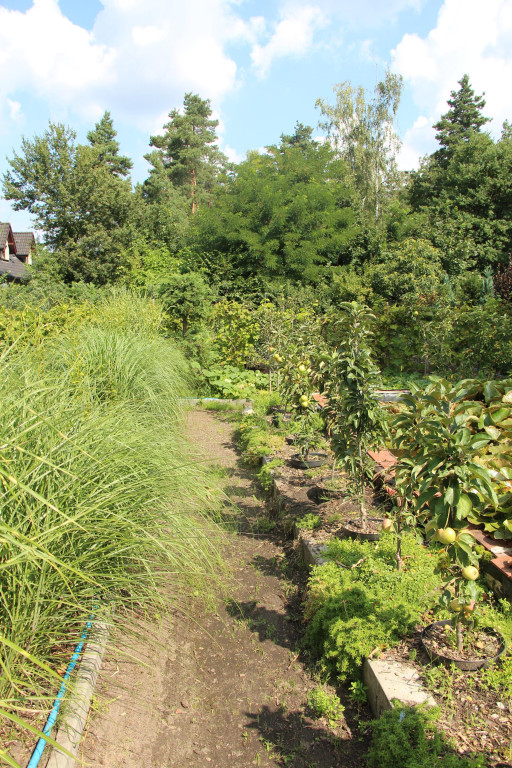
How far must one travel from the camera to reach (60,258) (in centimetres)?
2223

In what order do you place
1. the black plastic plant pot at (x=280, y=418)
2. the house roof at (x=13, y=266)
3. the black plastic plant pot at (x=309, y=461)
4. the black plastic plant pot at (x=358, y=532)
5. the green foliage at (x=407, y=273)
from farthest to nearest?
the house roof at (x=13, y=266) < the green foliage at (x=407, y=273) < the black plastic plant pot at (x=280, y=418) < the black plastic plant pot at (x=309, y=461) < the black plastic plant pot at (x=358, y=532)

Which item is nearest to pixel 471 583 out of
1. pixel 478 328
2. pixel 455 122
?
pixel 478 328

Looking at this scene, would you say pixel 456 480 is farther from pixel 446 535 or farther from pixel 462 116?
pixel 462 116

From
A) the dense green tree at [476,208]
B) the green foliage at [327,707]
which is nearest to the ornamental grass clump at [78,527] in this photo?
the green foliage at [327,707]

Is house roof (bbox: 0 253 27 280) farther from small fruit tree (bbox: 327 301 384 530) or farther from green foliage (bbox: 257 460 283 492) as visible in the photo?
small fruit tree (bbox: 327 301 384 530)

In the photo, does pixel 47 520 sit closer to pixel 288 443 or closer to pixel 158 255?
pixel 288 443

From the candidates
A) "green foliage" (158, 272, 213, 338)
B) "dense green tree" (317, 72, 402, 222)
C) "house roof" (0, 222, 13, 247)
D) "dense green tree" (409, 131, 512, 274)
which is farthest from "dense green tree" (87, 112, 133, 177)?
"green foliage" (158, 272, 213, 338)

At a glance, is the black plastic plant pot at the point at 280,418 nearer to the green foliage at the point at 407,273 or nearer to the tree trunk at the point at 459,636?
the tree trunk at the point at 459,636

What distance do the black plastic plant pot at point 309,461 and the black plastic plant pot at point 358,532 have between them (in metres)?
1.43

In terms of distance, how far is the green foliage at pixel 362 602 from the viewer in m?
2.40

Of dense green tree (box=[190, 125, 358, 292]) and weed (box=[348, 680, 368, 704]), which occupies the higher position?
dense green tree (box=[190, 125, 358, 292])

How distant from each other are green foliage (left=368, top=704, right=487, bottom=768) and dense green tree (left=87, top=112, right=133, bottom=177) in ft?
106

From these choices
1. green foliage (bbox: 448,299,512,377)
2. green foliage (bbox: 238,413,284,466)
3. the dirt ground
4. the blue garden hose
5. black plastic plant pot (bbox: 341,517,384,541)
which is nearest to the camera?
the blue garden hose

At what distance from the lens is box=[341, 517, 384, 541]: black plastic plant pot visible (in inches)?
131
